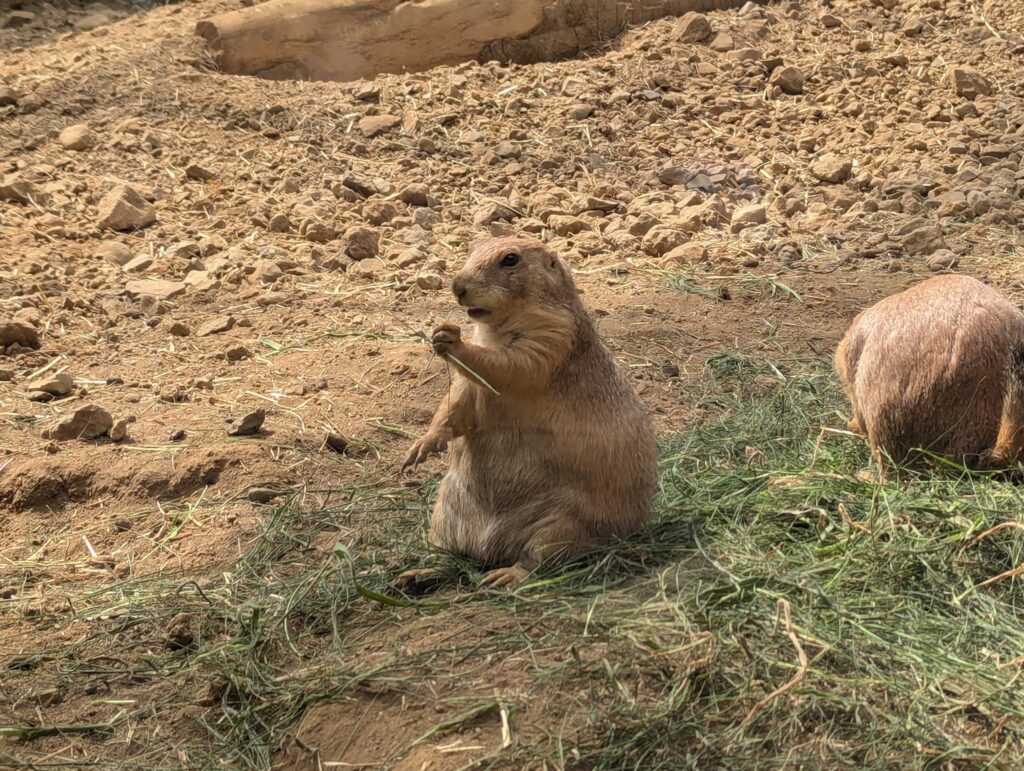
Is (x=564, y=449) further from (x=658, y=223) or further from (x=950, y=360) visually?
(x=658, y=223)

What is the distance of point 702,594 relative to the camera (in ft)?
13.9

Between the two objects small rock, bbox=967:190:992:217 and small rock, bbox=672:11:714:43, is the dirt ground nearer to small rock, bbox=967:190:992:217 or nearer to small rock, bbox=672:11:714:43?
small rock, bbox=967:190:992:217

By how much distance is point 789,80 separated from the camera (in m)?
10.7

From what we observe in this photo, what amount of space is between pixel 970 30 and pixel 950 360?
24.5ft

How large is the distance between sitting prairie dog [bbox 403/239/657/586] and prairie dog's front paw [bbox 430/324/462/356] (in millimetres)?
Result: 126

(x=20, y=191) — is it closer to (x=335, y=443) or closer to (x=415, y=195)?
(x=415, y=195)

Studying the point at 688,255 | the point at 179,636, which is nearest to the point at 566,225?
the point at 688,255

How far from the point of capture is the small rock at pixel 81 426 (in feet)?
20.6

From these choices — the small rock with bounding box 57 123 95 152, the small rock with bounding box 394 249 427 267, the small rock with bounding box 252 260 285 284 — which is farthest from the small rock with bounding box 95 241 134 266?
the small rock with bounding box 394 249 427 267

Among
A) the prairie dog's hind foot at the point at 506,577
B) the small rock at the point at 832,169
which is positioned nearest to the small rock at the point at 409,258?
the small rock at the point at 832,169

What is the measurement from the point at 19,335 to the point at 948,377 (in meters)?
5.03

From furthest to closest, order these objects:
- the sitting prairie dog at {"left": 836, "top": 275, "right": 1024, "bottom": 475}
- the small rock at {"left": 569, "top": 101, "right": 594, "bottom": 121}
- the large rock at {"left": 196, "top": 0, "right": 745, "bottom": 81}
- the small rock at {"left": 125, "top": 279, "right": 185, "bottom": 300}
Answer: the large rock at {"left": 196, "top": 0, "right": 745, "bottom": 81}
the small rock at {"left": 569, "top": 101, "right": 594, "bottom": 121}
the small rock at {"left": 125, "top": 279, "right": 185, "bottom": 300}
the sitting prairie dog at {"left": 836, "top": 275, "right": 1024, "bottom": 475}

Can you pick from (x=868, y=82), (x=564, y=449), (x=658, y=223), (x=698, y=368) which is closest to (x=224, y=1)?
(x=658, y=223)

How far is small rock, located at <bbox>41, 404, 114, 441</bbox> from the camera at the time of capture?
6270mm
